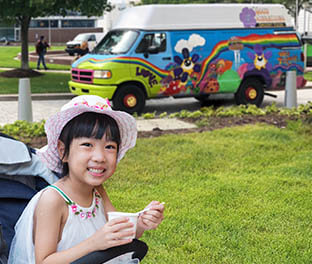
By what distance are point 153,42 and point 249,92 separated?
275cm

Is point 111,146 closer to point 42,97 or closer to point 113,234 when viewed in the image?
point 113,234

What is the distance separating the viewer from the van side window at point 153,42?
1251 cm

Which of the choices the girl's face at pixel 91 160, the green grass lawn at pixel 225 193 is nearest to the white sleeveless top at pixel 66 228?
the girl's face at pixel 91 160

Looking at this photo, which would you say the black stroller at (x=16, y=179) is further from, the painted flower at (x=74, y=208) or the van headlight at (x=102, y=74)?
the van headlight at (x=102, y=74)

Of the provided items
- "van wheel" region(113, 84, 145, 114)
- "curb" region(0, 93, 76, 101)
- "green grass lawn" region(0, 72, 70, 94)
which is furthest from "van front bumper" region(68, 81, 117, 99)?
"green grass lawn" region(0, 72, 70, 94)

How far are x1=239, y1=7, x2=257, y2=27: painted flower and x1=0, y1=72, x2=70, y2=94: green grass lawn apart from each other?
5.77 m

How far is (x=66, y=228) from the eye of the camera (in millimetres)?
2545

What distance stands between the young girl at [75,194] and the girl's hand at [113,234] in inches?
2.6

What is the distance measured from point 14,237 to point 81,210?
1.28ft

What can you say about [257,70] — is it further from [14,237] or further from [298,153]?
[14,237]

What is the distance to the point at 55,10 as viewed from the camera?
1869cm

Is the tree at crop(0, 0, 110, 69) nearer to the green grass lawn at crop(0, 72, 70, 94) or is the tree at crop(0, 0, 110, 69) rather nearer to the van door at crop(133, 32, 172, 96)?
the green grass lawn at crop(0, 72, 70, 94)

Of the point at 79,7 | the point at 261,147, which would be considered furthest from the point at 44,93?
the point at 261,147

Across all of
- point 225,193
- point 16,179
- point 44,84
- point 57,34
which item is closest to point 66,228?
point 16,179
